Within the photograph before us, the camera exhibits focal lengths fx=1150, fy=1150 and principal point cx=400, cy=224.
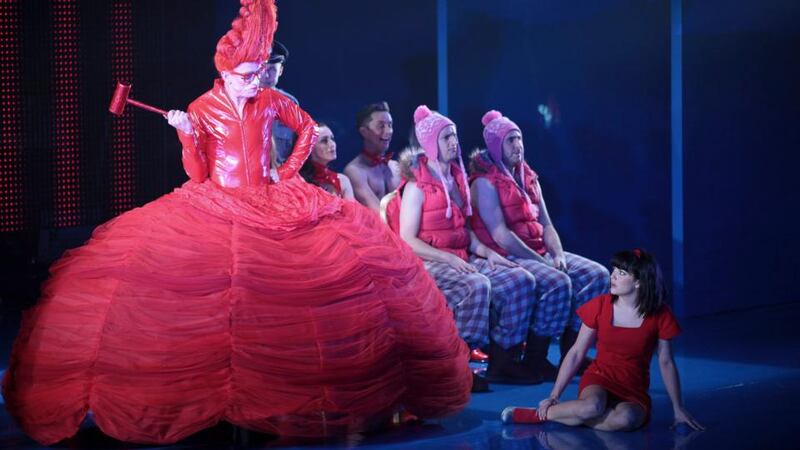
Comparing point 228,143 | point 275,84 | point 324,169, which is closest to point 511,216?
point 324,169

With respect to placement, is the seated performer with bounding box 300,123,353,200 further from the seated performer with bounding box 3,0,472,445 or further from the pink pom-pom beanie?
the seated performer with bounding box 3,0,472,445

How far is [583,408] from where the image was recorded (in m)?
4.72

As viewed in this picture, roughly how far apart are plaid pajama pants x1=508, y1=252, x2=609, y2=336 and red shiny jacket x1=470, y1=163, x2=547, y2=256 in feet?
0.64

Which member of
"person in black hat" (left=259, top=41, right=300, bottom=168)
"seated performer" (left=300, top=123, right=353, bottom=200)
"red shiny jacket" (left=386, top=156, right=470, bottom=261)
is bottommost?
"red shiny jacket" (left=386, top=156, right=470, bottom=261)

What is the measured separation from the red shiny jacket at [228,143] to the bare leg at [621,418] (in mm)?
1690

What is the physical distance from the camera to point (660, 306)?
4805 mm

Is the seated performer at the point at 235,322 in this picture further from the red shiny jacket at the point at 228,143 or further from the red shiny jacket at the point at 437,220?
the red shiny jacket at the point at 437,220

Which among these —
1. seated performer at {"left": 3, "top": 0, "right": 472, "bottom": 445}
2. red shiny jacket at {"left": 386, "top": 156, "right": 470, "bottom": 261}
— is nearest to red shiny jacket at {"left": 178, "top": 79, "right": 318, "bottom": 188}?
seated performer at {"left": 3, "top": 0, "right": 472, "bottom": 445}

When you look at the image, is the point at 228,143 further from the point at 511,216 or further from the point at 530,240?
the point at 530,240

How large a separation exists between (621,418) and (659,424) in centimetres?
27

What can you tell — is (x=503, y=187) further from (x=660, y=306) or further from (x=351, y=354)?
(x=351, y=354)

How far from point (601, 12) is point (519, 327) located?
9.83 ft

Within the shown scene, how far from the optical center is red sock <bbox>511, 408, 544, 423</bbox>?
193 inches

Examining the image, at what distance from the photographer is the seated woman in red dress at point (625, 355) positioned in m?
4.73
